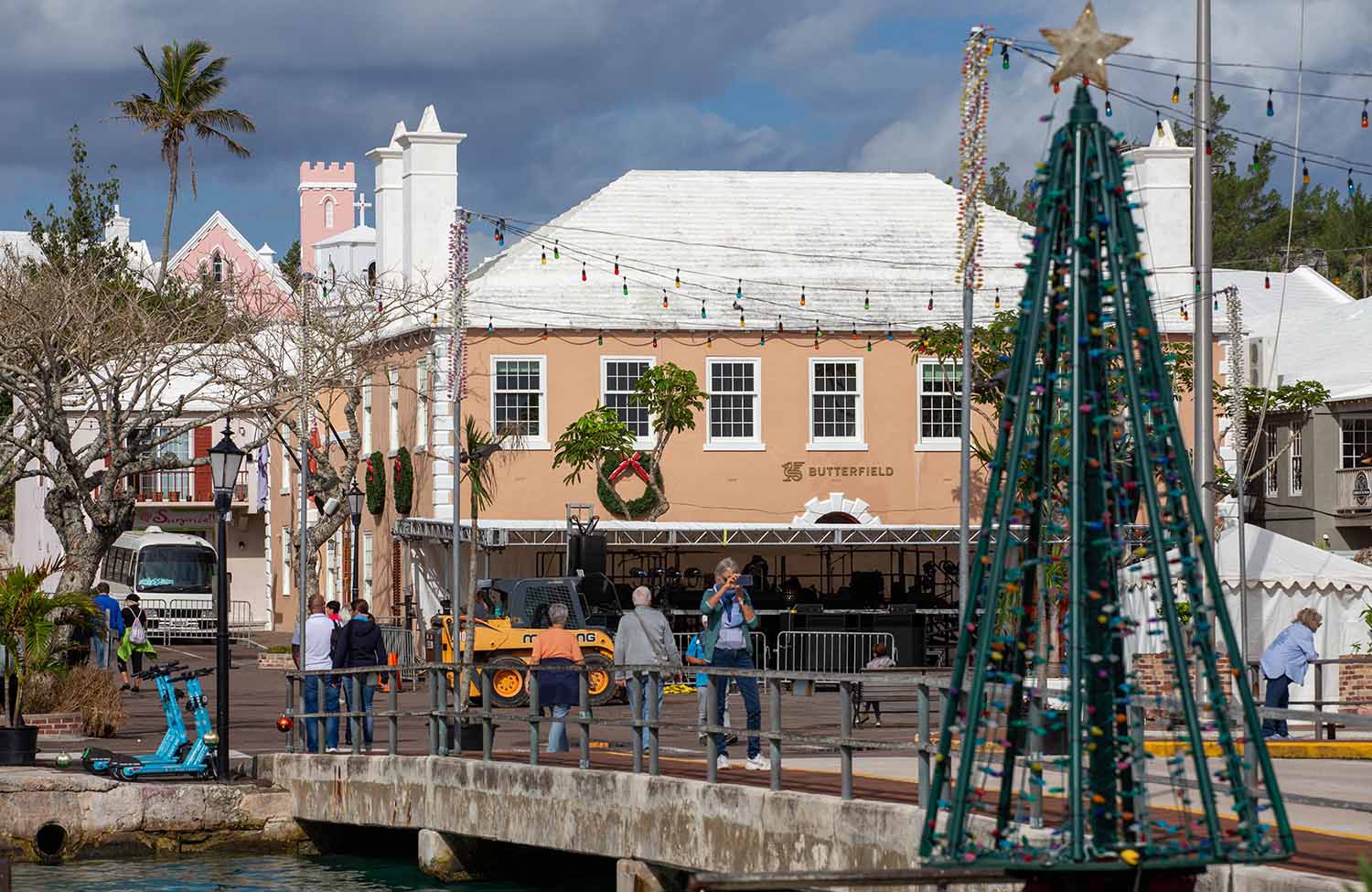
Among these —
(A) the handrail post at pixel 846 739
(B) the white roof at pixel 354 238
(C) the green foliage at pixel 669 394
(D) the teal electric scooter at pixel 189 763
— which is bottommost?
(D) the teal electric scooter at pixel 189 763

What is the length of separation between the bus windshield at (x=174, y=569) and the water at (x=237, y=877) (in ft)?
125

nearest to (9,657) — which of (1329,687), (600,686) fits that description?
(600,686)

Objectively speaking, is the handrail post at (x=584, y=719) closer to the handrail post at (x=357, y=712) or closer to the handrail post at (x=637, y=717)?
the handrail post at (x=637, y=717)

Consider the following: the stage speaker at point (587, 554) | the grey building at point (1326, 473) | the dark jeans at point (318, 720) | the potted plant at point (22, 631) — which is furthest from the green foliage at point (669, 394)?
the dark jeans at point (318, 720)

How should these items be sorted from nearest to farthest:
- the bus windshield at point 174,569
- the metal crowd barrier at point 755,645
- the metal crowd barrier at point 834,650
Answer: the metal crowd barrier at point 834,650 < the metal crowd barrier at point 755,645 < the bus windshield at point 174,569

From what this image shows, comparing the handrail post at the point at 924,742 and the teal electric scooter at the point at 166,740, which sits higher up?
the handrail post at the point at 924,742

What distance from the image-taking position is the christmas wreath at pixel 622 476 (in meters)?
A: 41.9

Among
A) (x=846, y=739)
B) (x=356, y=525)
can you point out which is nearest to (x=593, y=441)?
(x=356, y=525)

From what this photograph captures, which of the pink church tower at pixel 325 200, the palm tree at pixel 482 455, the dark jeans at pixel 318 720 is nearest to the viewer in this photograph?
the dark jeans at pixel 318 720

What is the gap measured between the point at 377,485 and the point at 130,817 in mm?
27265

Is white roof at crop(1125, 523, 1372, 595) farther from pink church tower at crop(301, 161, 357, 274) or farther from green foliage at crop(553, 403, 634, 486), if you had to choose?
pink church tower at crop(301, 161, 357, 274)

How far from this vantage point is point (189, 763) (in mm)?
21391

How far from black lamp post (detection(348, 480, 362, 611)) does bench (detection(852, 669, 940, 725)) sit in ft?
37.0

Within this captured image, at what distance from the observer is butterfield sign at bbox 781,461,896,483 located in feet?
142
